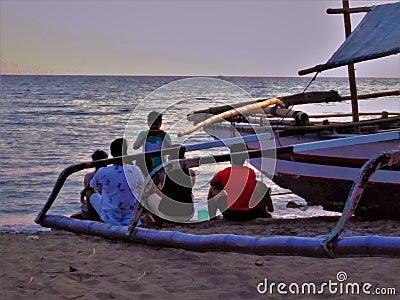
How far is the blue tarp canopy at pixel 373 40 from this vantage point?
8391 mm

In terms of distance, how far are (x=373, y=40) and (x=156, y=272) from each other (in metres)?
4.81

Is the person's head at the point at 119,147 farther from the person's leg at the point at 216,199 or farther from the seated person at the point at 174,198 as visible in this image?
the person's leg at the point at 216,199

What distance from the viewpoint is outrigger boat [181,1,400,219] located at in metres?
8.94

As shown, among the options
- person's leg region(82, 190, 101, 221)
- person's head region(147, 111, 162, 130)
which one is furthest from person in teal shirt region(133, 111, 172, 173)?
person's leg region(82, 190, 101, 221)

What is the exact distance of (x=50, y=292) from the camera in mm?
4914

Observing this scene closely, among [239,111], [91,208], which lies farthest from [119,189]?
[239,111]

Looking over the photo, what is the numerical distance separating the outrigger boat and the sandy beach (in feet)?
8.60

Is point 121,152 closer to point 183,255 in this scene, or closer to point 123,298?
point 183,255

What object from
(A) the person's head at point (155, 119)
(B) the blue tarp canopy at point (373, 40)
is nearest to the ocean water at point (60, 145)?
(A) the person's head at point (155, 119)

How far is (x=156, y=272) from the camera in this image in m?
5.54

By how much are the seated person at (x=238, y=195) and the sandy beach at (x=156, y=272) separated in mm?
1743

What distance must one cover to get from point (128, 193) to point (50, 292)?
231 centimetres

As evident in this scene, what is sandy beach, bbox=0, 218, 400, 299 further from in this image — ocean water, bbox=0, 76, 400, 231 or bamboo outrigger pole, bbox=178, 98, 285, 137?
bamboo outrigger pole, bbox=178, 98, 285, 137

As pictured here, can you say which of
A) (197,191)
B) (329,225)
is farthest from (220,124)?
(329,225)
